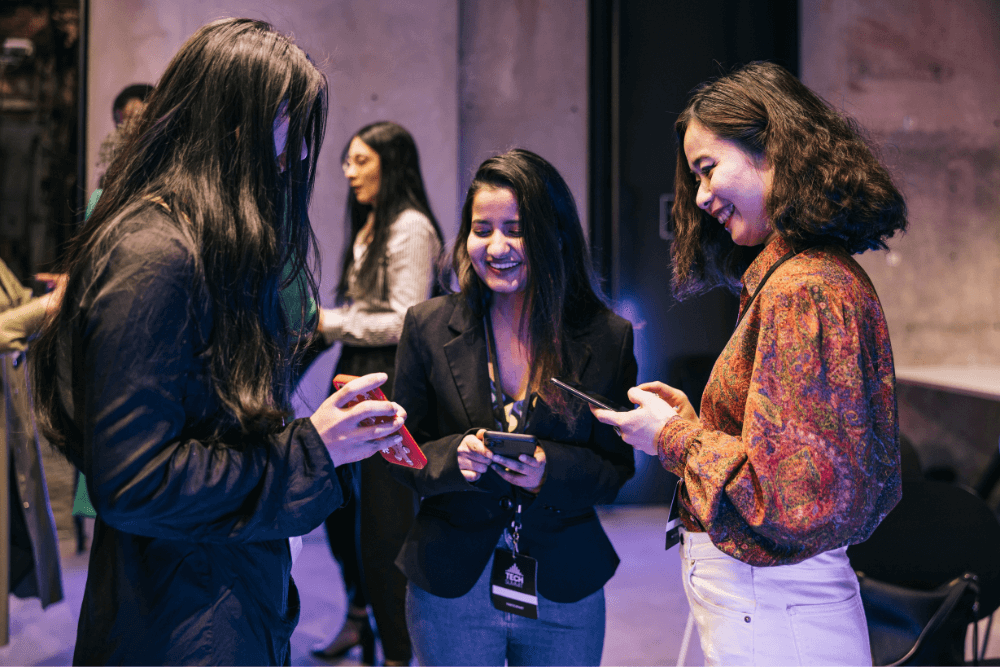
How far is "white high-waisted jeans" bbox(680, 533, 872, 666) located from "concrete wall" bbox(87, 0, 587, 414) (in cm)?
302

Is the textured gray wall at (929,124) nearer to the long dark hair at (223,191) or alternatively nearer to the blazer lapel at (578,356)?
the blazer lapel at (578,356)

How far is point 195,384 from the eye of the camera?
3.51ft

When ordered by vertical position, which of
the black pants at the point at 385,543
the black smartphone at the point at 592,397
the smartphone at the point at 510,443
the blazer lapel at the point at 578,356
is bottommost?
the black pants at the point at 385,543

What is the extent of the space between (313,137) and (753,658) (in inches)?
44.9

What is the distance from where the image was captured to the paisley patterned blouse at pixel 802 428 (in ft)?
3.77

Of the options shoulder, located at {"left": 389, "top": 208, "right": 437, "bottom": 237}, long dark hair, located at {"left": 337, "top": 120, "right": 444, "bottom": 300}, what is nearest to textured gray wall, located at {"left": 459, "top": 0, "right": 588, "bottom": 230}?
long dark hair, located at {"left": 337, "top": 120, "right": 444, "bottom": 300}

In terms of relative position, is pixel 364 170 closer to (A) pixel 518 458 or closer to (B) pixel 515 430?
(B) pixel 515 430

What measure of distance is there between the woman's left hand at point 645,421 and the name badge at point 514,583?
1.32 feet

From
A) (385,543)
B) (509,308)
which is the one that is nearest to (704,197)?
(509,308)

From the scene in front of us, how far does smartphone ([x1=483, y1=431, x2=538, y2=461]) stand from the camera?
160 cm

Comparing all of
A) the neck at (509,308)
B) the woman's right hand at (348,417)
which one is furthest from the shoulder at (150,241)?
the neck at (509,308)

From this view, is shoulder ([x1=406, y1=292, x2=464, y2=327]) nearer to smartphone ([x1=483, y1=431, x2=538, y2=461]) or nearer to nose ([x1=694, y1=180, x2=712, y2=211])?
smartphone ([x1=483, y1=431, x2=538, y2=461])

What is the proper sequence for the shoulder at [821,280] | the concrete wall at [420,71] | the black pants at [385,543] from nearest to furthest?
1. the shoulder at [821,280]
2. the black pants at [385,543]
3. the concrete wall at [420,71]

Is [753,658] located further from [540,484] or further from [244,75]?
[244,75]
